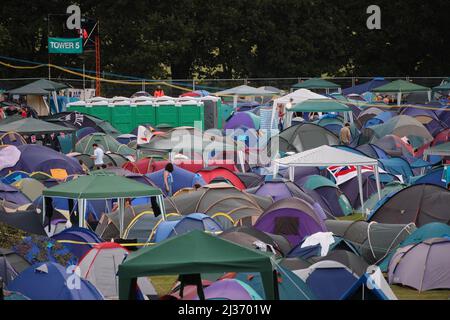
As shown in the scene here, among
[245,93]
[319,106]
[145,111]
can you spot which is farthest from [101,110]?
[245,93]

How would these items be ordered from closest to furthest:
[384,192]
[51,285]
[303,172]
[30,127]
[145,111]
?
[51,285], [384,192], [303,172], [30,127], [145,111]

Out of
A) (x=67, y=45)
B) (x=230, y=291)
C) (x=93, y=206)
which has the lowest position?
(x=93, y=206)

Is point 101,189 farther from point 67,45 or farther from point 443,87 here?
point 443,87

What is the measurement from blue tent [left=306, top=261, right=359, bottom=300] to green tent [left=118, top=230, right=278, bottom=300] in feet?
11.2

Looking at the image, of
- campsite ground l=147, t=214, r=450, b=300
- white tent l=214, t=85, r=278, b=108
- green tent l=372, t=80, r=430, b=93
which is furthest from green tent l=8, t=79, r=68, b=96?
campsite ground l=147, t=214, r=450, b=300

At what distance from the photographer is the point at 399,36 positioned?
62.3 metres

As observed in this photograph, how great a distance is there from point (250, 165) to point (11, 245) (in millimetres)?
13954

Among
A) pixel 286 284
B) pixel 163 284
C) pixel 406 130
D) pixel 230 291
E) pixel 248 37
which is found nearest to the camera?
pixel 230 291

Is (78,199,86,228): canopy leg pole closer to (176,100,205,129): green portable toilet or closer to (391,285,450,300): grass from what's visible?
(391,285,450,300): grass

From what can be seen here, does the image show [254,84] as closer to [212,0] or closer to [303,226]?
[212,0]

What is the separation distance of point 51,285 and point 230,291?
2.73 metres

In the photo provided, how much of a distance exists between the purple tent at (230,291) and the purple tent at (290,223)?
6989 mm

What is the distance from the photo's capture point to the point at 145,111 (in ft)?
136

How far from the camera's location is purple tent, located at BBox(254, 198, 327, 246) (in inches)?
847
